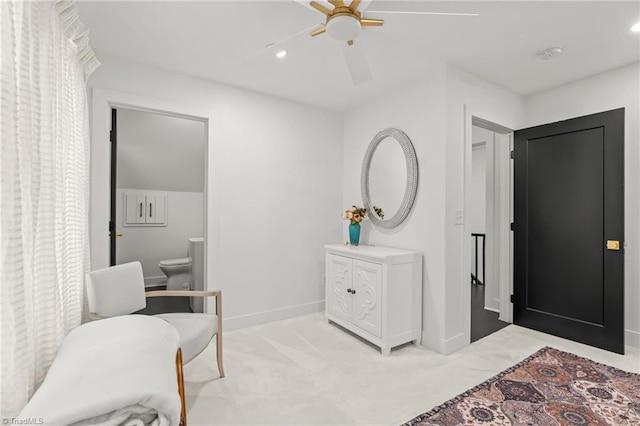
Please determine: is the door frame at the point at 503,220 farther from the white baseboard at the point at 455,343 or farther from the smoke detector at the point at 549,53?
the white baseboard at the point at 455,343

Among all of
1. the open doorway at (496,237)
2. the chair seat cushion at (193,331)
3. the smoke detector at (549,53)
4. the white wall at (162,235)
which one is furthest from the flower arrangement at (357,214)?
the white wall at (162,235)

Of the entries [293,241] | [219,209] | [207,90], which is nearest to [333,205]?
[293,241]

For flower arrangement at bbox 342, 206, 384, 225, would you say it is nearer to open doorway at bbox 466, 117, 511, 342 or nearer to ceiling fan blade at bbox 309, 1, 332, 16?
open doorway at bbox 466, 117, 511, 342

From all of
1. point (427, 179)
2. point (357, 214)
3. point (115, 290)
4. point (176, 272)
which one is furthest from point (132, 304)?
point (427, 179)

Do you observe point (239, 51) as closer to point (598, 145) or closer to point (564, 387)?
point (598, 145)

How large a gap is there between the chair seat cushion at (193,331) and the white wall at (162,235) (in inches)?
120

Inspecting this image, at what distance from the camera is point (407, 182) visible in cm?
301

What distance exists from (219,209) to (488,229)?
3.10 metres

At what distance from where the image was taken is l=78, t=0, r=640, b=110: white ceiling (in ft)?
6.45

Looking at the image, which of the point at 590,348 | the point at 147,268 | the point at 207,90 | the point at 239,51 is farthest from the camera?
the point at 147,268

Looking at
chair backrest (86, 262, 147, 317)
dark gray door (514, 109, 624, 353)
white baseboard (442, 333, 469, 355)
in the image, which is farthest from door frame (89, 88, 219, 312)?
dark gray door (514, 109, 624, 353)

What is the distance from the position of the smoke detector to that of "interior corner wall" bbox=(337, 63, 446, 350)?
28.8 inches

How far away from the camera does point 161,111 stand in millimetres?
2828

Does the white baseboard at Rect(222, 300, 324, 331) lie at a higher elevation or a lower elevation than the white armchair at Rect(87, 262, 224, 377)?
lower
